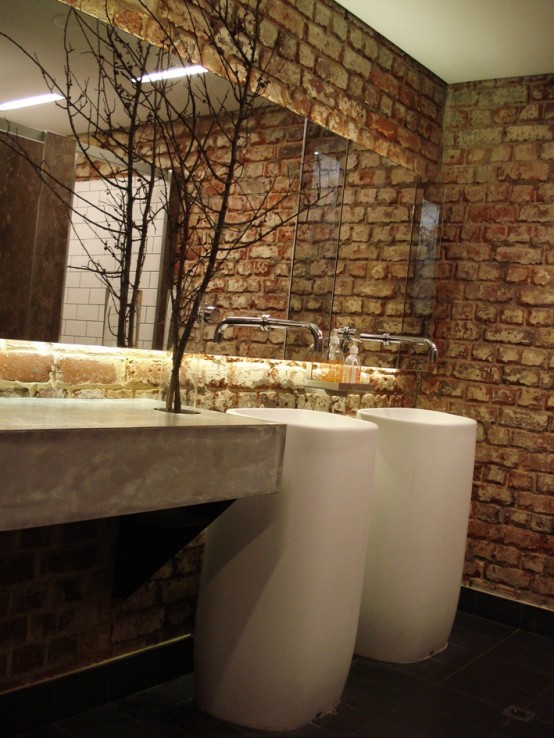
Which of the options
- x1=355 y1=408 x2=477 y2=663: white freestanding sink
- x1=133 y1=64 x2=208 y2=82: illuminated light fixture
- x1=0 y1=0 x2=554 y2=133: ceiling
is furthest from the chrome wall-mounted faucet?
x1=0 y1=0 x2=554 y2=133: ceiling

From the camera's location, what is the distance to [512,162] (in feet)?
11.4

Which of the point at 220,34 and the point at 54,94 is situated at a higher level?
the point at 220,34

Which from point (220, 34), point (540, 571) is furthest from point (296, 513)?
point (540, 571)

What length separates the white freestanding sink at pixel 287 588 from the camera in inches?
82.8

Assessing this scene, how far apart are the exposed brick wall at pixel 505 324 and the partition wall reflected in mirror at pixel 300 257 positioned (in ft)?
0.56

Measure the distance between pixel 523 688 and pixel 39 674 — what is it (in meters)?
1.59

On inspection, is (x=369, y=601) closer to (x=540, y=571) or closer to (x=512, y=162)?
(x=540, y=571)

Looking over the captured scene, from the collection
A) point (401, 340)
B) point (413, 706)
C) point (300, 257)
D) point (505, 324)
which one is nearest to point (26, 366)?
point (300, 257)

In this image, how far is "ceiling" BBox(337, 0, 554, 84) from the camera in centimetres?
297

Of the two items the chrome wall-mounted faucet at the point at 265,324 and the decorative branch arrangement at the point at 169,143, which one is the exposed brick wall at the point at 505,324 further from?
the decorative branch arrangement at the point at 169,143

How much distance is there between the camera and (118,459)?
4.81 ft

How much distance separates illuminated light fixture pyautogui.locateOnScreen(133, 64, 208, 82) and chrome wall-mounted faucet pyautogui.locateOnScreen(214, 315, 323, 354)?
74 cm

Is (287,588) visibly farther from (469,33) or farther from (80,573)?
(469,33)

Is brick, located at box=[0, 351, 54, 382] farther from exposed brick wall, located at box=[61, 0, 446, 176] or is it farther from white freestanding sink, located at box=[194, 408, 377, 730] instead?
exposed brick wall, located at box=[61, 0, 446, 176]
